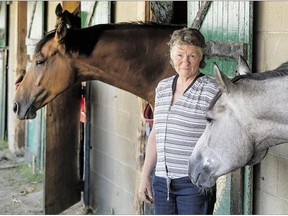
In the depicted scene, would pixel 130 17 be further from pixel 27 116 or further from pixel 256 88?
pixel 256 88

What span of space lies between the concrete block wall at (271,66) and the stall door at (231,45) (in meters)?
0.06

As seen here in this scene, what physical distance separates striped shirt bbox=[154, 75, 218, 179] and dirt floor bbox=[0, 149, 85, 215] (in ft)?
10.8

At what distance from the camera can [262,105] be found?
242 cm

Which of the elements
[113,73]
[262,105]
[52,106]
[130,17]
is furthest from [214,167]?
[52,106]

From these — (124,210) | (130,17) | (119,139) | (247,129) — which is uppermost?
(130,17)

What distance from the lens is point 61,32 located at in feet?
12.7

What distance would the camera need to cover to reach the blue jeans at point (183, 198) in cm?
248

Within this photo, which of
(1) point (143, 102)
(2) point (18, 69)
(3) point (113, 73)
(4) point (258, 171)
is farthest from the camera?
(2) point (18, 69)

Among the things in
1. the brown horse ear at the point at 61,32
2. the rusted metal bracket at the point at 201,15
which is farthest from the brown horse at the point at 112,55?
the rusted metal bracket at the point at 201,15

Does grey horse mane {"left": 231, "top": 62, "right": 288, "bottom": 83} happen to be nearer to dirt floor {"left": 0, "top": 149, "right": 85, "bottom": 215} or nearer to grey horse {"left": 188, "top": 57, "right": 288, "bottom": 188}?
grey horse {"left": 188, "top": 57, "right": 288, "bottom": 188}

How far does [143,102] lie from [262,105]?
1948mm

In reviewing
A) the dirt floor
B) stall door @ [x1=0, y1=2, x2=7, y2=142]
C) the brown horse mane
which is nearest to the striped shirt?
the brown horse mane

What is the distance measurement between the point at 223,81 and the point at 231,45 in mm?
846

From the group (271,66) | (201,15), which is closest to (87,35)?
(201,15)
